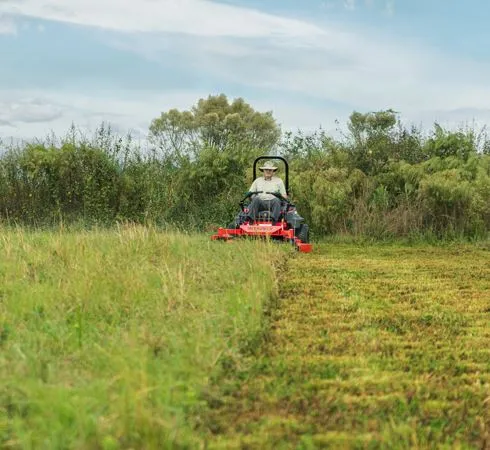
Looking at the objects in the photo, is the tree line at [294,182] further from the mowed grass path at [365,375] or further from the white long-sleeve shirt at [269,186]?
the mowed grass path at [365,375]

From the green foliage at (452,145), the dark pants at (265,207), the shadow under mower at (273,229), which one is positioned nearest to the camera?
the shadow under mower at (273,229)

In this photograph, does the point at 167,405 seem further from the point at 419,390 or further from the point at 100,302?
the point at 100,302

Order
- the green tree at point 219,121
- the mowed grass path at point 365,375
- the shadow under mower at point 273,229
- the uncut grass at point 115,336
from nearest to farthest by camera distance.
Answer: the uncut grass at point 115,336 < the mowed grass path at point 365,375 < the shadow under mower at point 273,229 < the green tree at point 219,121

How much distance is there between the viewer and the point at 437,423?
3.02 meters

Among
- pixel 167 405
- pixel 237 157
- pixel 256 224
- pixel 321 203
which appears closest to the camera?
pixel 167 405

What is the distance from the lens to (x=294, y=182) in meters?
11.9

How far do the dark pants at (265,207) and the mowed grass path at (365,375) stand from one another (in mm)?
3322

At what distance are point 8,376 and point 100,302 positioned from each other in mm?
1492

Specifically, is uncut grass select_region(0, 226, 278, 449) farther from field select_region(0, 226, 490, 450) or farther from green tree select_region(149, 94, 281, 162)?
green tree select_region(149, 94, 281, 162)

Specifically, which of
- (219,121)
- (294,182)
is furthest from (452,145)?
(219,121)

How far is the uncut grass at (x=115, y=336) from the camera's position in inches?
106

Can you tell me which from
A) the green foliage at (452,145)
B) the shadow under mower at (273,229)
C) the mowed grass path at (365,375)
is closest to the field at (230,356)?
the mowed grass path at (365,375)

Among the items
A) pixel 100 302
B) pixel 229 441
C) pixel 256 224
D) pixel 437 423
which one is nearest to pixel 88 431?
pixel 229 441

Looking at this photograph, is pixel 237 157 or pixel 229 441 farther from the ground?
pixel 237 157
